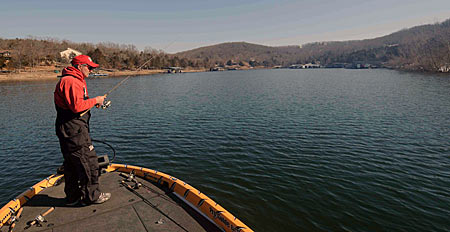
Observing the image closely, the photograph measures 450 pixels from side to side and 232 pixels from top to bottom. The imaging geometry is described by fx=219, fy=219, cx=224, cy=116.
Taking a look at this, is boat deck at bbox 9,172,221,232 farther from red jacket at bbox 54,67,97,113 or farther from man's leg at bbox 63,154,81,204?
red jacket at bbox 54,67,97,113

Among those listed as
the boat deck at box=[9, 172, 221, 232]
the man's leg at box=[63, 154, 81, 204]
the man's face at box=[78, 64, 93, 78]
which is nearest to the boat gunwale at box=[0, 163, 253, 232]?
the boat deck at box=[9, 172, 221, 232]

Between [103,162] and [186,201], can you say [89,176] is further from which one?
[186,201]

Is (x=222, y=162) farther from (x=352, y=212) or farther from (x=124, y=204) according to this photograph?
(x=124, y=204)

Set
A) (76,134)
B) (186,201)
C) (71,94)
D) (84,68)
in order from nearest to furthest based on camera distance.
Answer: (71,94) < (76,134) < (84,68) < (186,201)

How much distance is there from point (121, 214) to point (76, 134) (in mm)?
2351

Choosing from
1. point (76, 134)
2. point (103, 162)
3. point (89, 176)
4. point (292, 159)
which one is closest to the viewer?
point (76, 134)

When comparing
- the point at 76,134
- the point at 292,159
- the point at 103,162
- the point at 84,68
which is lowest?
the point at 292,159

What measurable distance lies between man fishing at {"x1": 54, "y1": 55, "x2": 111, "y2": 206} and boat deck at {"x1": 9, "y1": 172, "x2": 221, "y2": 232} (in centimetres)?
39

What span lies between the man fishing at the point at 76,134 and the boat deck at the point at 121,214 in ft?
1.30

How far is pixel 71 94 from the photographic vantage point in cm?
530

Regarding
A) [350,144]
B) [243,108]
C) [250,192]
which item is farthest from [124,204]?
[243,108]

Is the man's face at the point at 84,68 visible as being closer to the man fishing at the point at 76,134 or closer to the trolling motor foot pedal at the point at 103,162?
the man fishing at the point at 76,134

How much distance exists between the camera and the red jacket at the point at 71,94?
17.4 feet

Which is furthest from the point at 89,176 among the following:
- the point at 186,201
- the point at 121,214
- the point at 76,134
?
the point at 186,201
